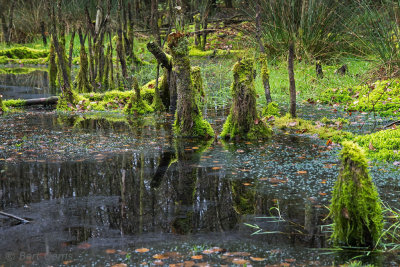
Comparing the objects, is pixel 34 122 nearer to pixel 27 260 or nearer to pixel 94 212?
pixel 94 212

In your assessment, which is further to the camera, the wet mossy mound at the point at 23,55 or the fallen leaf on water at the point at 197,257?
the wet mossy mound at the point at 23,55

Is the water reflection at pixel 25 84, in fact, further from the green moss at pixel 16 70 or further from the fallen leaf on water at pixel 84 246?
the fallen leaf on water at pixel 84 246

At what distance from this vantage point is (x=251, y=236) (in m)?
4.24

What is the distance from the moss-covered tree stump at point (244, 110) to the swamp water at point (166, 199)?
309 mm

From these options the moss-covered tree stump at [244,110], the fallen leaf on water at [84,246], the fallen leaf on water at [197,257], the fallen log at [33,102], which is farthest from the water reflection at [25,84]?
the fallen leaf on water at [197,257]

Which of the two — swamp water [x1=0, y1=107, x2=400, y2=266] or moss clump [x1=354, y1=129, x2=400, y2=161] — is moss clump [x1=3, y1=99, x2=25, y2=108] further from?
moss clump [x1=354, y1=129, x2=400, y2=161]

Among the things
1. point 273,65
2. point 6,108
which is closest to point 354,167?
point 6,108

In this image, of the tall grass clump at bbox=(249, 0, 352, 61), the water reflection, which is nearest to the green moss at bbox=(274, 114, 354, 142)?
the tall grass clump at bbox=(249, 0, 352, 61)

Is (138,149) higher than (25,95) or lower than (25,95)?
lower

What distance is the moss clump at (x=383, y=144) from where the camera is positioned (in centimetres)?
656

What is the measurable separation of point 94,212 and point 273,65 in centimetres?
1057

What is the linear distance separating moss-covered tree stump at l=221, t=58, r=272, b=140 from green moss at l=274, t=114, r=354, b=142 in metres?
0.73

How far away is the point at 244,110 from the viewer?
789 cm

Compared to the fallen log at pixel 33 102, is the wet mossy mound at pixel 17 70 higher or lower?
higher
